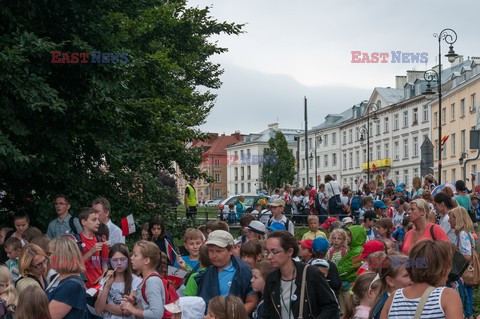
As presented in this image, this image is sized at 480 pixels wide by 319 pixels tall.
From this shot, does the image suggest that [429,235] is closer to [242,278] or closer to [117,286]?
[242,278]

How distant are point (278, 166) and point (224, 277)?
76.8 m

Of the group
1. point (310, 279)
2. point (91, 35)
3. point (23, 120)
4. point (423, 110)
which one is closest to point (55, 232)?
point (23, 120)

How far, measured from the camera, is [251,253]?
26.5 ft

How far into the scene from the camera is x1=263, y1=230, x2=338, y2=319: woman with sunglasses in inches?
241

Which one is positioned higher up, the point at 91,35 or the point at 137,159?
the point at 91,35

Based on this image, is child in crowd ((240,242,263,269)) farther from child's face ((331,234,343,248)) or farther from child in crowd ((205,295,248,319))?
child in crowd ((205,295,248,319))

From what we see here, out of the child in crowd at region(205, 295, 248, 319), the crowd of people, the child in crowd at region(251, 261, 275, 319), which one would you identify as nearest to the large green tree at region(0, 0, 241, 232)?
the crowd of people

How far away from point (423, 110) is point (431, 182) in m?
61.5

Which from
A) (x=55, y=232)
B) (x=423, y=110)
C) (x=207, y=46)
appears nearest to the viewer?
(x=55, y=232)

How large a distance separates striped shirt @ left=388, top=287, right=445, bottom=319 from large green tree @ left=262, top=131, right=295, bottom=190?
7412cm

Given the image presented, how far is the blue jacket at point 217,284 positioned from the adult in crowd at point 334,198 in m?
14.3

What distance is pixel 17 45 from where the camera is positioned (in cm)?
1234

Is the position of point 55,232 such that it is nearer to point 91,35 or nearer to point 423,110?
point 91,35

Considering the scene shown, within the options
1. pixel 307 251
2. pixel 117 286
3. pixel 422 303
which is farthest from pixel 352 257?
pixel 422 303
